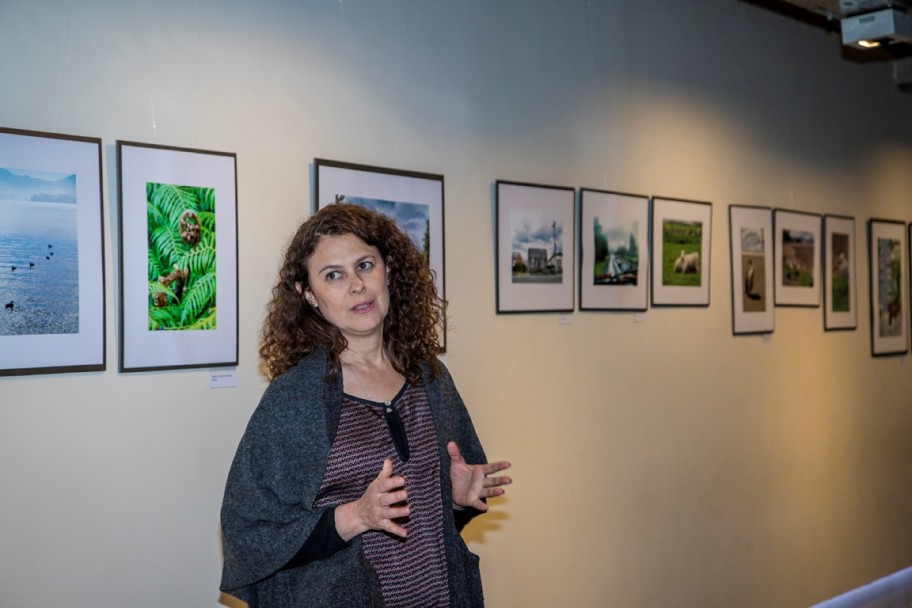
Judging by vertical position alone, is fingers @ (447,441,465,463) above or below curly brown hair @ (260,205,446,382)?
below

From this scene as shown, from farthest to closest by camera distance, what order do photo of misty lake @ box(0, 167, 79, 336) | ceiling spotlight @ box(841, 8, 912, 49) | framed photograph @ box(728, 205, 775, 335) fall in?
framed photograph @ box(728, 205, 775, 335) < ceiling spotlight @ box(841, 8, 912, 49) < photo of misty lake @ box(0, 167, 79, 336)

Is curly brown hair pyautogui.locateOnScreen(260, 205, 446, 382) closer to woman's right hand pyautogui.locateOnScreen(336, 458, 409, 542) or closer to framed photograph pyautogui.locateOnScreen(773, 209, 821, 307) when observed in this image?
woman's right hand pyautogui.locateOnScreen(336, 458, 409, 542)

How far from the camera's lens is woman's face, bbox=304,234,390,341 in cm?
262

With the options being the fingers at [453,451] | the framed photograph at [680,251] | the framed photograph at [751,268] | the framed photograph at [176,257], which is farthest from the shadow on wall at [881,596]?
the framed photograph at [176,257]

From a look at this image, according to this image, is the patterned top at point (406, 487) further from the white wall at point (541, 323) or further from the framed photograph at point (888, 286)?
the framed photograph at point (888, 286)

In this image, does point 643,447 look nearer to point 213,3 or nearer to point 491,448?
point 491,448

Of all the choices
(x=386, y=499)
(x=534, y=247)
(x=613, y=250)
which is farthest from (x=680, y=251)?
(x=386, y=499)

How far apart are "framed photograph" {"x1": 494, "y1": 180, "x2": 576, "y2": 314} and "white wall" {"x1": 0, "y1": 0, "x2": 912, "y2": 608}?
0.08 metres

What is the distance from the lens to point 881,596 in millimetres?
6434

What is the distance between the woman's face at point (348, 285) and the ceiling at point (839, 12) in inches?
146

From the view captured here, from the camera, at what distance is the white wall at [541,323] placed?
3.03 meters

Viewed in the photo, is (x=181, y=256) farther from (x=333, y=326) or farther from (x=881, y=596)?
(x=881, y=596)

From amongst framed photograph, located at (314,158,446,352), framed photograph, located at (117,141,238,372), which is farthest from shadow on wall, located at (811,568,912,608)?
framed photograph, located at (117,141,238,372)

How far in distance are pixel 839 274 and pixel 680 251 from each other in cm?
178
